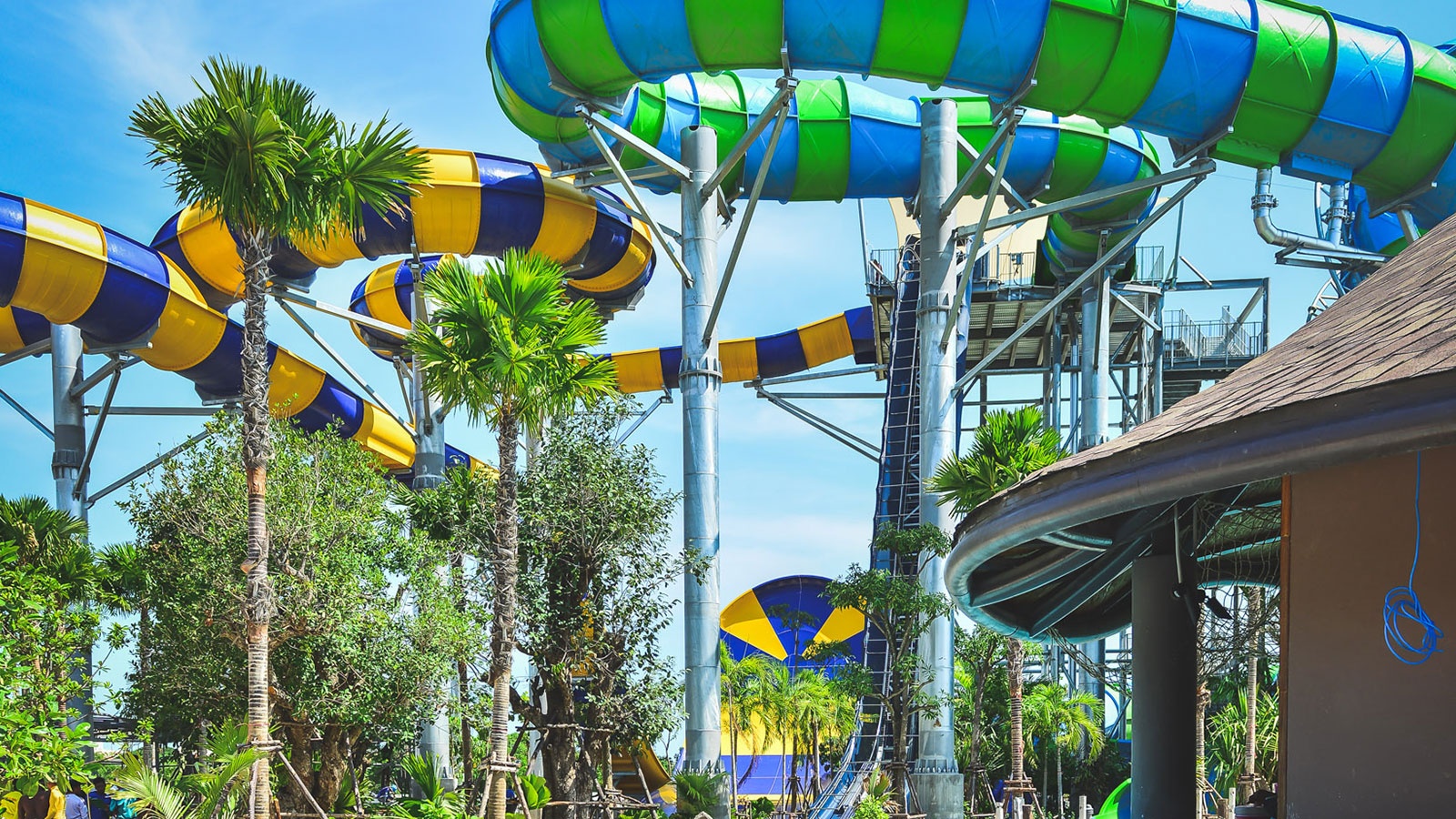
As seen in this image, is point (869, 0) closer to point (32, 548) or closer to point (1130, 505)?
point (1130, 505)

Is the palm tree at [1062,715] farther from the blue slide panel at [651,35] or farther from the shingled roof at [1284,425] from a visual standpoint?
the shingled roof at [1284,425]

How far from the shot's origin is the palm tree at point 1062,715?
24703 mm

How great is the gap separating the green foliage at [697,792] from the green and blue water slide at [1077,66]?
30.3ft

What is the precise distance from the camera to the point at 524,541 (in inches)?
712

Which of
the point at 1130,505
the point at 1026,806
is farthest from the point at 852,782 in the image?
the point at 1130,505

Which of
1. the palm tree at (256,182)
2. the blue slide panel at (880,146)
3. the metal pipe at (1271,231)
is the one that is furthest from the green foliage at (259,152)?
the metal pipe at (1271,231)

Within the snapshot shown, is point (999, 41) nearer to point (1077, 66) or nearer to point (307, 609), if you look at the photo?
point (1077, 66)

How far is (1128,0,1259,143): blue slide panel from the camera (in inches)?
679

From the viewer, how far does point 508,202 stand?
70.3ft

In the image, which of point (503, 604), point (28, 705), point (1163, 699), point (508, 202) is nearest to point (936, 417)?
point (508, 202)

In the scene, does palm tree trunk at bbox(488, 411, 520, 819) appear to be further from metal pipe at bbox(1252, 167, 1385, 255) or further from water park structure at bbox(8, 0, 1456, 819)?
metal pipe at bbox(1252, 167, 1385, 255)

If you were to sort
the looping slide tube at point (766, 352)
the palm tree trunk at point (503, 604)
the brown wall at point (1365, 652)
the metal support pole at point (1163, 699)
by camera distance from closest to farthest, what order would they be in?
1. the brown wall at point (1365, 652)
2. the metal support pole at point (1163, 699)
3. the palm tree trunk at point (503, 604)
4. the looping slide tube at point (766, 352)

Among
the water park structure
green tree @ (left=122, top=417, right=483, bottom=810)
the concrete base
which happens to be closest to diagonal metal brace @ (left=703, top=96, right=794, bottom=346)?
the water park structure

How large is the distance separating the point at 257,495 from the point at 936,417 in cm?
1065
